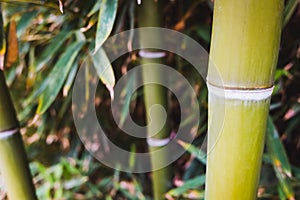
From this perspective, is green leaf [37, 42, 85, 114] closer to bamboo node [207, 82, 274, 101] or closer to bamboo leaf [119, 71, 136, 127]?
bamboo leaf [119, 71, 136, 127]

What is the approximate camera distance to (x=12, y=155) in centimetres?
60

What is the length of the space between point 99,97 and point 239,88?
0.59 m

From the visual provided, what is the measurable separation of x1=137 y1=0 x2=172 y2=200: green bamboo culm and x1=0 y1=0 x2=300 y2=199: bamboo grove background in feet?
0.08

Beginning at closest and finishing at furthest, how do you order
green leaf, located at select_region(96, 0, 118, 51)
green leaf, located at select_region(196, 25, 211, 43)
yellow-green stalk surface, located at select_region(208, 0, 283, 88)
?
yellow-green stalk surface, located at select_region(208, 0, 283, 88) < green leaf, located at select_region(96, 0, 118, 51) < green leaf, located at select_region(196, 25, 211, 43)

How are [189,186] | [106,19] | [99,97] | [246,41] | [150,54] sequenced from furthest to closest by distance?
[99,97]
[189,186]
[150,54]
[106,19]
[246,41]

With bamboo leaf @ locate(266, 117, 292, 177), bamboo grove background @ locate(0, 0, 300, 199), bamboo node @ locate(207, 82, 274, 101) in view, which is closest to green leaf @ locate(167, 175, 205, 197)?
bamboo grove background @ locate(0, 0, 300, 199)

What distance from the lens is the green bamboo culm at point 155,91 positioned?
2.14 feet

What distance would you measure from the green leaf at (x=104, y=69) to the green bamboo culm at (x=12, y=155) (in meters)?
0.15

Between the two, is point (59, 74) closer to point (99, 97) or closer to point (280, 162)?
point (99, 97)

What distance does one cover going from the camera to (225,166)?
17.4 inches

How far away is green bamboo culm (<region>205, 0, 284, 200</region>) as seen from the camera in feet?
1.19

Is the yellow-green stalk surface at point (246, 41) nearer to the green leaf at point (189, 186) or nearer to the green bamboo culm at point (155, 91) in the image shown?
the green bamboo culm at point (155, 91)

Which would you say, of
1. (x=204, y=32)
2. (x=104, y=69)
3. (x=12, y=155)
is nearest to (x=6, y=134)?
(x=12, y=155)

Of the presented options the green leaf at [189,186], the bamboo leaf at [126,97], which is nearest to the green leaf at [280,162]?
the green leaf at [189,186]
